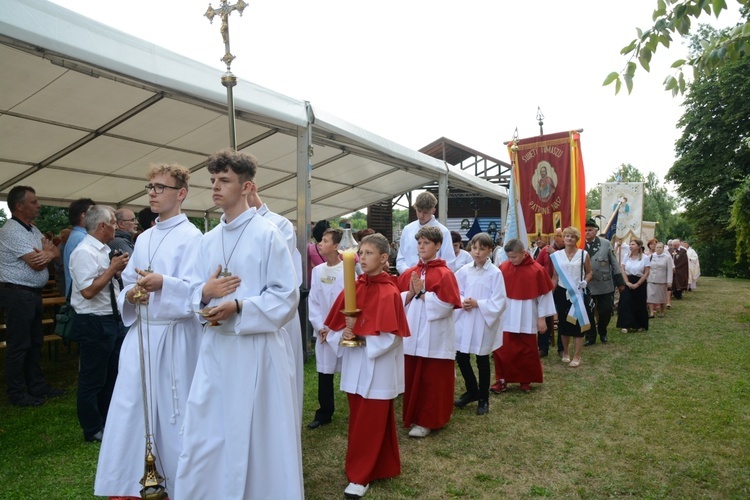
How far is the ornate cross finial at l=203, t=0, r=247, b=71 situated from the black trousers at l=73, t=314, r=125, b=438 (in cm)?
246

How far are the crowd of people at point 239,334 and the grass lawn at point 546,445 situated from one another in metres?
0.27

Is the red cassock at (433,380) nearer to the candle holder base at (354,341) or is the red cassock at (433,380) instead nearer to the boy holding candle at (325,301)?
the boy holding candle at (325,301)

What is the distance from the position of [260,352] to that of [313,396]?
349 cm

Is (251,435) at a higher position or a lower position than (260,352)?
lower

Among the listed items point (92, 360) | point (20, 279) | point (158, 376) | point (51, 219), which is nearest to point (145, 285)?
point (158, 376)

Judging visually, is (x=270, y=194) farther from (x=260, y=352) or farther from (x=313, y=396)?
(x=260, y=352)

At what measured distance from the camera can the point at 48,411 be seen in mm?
5727

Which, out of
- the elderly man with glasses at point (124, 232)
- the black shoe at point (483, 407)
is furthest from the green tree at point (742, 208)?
the elderly man with glasses at point (124, 232)

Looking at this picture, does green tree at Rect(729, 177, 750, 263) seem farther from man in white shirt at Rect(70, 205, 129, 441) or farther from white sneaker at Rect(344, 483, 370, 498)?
man in white shirt at Rect(70, 205, 129, 441)

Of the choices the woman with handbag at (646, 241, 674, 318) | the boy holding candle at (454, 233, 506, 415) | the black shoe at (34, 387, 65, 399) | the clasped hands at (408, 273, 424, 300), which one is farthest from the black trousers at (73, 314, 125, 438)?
the woman with handbag at (646, 241, 674, 318)

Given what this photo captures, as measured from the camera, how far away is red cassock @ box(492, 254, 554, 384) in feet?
22.7

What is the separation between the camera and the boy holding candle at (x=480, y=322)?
238 inches

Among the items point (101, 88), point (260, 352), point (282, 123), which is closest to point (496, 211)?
point (282, 123)

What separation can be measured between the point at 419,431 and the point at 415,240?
224 centimetres
